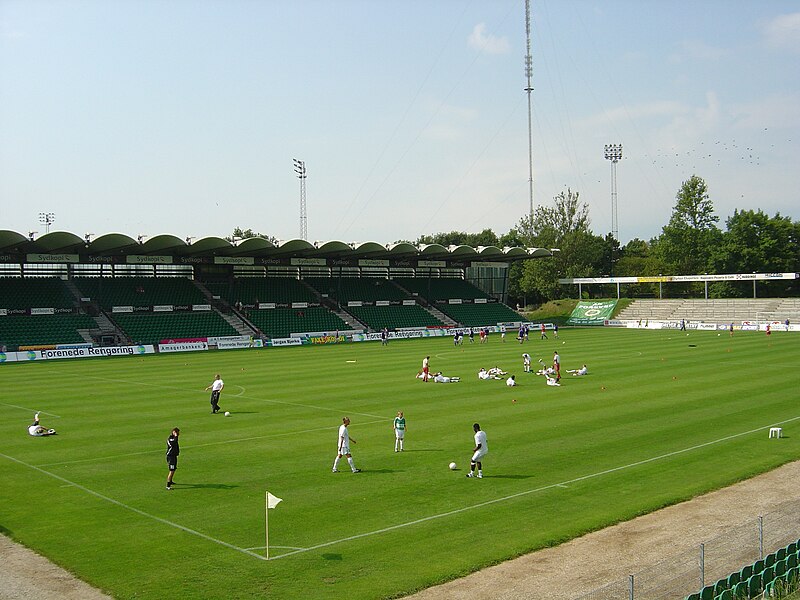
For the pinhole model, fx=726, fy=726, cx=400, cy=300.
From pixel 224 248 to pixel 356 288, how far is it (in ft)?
75.3

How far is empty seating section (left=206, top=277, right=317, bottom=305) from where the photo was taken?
3413 inches

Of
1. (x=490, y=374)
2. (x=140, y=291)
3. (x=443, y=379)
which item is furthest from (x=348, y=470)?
(x=140, y=291)

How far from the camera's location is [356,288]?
9819 centimetres

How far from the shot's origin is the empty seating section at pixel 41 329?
212 ft

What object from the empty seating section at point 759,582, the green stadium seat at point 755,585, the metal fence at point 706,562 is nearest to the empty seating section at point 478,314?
the metal fence at point 706,562

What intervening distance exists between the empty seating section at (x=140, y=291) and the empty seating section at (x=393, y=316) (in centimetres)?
1946

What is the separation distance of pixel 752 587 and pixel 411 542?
7.16 m

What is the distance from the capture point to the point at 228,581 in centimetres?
1426

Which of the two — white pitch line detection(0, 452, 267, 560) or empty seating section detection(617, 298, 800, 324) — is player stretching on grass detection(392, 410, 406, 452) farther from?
empty seating section detection(617, 298, 800, 324)

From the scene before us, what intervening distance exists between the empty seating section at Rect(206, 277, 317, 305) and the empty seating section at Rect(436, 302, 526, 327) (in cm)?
1973

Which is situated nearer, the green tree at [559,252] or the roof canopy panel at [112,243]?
the roof canopy panel at [112,243]

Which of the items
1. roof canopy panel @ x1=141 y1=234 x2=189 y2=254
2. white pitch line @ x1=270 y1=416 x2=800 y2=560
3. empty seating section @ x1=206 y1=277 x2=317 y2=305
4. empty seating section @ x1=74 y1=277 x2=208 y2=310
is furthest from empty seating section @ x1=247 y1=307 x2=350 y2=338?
white pitch line @ x1=270 y1=416 x2=800 y2=560

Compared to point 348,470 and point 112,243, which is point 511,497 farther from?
point 112,243

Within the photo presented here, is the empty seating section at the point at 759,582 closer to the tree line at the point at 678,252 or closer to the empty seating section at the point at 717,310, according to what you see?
the empty seating section at the point at 717,310
